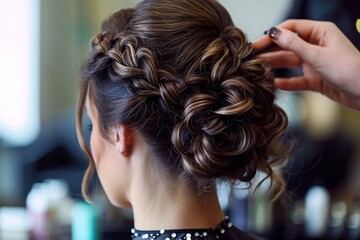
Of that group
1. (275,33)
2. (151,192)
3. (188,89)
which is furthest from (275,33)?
(151,192)

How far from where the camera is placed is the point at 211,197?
0.93 meters

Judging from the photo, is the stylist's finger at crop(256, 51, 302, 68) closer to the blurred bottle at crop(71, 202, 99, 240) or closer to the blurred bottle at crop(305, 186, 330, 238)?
the blurred bottle at crop(305, 186, 330, 238)

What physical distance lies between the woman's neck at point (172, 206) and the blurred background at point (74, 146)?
2.39ft

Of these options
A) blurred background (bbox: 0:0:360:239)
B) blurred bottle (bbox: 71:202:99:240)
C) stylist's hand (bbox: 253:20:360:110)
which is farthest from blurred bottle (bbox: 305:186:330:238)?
blurred bottle (bbox: 71:202:99:240)

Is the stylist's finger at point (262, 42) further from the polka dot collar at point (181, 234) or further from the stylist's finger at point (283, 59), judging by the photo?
the polka dot collar at point (181, 234)

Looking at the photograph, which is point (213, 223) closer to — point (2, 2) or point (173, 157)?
point (173, 157)

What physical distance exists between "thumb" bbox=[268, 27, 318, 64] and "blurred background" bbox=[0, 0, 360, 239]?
1.50 ft

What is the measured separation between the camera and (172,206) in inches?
35.4

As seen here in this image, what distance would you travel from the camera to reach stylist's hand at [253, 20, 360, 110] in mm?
1040

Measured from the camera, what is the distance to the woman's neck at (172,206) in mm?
896

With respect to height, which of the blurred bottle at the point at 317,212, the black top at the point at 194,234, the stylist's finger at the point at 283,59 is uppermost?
the stylist's finger at the point at 283,59

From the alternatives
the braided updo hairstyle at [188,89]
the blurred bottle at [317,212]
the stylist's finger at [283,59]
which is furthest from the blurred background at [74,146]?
the braided updo hairstyle at [188,89]

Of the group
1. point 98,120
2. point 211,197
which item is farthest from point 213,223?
point 98,120

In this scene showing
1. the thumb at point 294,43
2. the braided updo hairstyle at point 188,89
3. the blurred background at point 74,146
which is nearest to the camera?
the braided updo hairstyle at point 188,89
